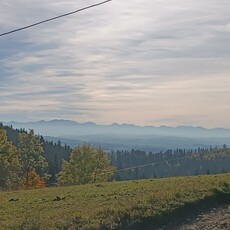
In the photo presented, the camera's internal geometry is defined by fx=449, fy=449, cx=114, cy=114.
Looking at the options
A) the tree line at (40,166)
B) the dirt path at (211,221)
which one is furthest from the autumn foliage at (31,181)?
the dirt path at (211,221)

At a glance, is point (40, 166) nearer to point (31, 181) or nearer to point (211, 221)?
point (31, 181)

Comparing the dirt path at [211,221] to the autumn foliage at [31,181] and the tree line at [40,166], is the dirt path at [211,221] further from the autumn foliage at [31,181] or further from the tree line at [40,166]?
the autumn foliage at [31,181]

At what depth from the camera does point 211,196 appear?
1820 cm

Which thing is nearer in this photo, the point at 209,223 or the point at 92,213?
the point at 209,223

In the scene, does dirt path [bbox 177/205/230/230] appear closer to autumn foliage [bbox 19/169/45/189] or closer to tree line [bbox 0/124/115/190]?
tree line [bbox 0/124/115/190]

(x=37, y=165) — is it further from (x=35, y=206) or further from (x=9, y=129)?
(x=9, y=129)

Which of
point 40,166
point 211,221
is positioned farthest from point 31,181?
point 211,221

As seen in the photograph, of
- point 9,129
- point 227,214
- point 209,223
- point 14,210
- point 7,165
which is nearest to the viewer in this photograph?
point 209,223

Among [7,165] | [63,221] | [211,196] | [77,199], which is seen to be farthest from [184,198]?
[7,165]

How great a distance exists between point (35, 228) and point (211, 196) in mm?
7459

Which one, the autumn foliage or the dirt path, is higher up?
the dirt path

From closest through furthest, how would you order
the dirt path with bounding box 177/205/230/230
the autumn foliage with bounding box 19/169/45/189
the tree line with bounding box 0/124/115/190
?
the dirt path with bounding box 177/205/230/230
the tree line with bounding box 0/124/115/190
the autumn foliage with bounding box 19/169/45/189

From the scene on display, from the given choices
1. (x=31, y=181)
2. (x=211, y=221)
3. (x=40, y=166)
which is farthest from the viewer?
(x=40, y=166)

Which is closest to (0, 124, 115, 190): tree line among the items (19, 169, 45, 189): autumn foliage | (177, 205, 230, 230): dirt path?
(19, 169, 45, 189): autumn foliage
